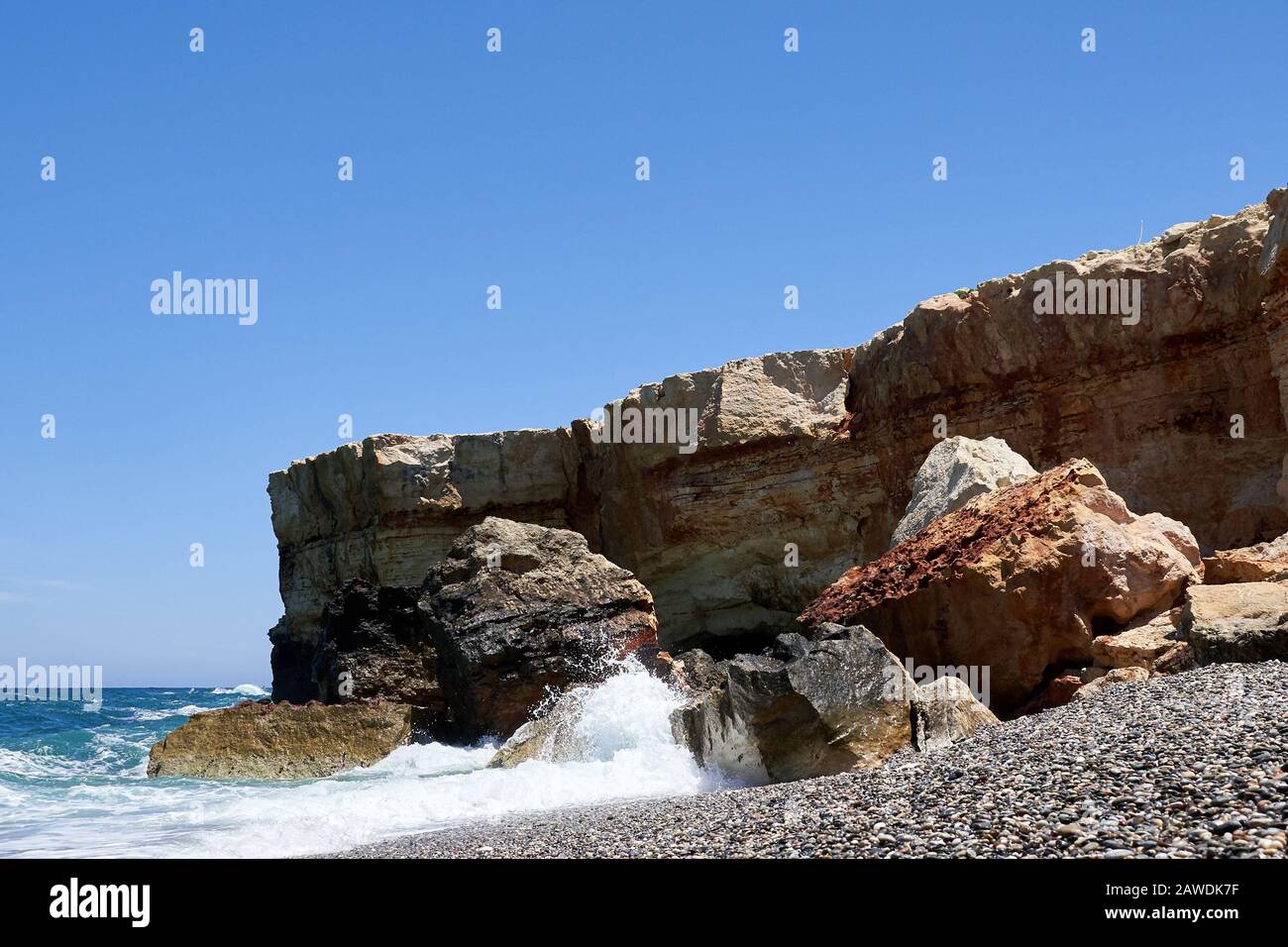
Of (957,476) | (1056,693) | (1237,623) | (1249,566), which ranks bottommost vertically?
(1056,693)

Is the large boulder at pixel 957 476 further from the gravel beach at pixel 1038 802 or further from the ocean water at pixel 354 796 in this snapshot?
the gravel beach at pixel 1038 802

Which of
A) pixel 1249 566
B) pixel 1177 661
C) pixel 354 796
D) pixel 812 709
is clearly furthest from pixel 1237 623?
pixel 354 796

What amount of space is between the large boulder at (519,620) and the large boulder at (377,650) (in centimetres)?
189

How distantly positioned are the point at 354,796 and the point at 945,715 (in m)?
6.12

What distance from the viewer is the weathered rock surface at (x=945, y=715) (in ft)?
31.9

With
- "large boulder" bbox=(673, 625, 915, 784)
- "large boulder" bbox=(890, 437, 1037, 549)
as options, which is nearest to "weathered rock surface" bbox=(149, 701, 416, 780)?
"large boulder" bbox=(673, 625, 915, 784)

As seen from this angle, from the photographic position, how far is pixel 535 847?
7625 millimetres

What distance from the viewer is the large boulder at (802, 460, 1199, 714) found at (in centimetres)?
1190

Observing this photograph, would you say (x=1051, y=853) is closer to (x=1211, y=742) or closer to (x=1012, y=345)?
(x=1211, y=742)

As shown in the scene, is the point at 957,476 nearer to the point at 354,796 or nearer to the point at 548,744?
the point at 548,744

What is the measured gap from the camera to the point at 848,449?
2661 centimetres

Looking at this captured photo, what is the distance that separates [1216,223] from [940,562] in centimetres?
1256

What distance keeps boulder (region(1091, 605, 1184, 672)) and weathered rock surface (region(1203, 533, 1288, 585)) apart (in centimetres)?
84

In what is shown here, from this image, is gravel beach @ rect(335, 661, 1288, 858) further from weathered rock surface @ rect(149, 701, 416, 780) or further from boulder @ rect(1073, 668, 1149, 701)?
weathered rock surface @ rect(149, 701, 416, 780)
